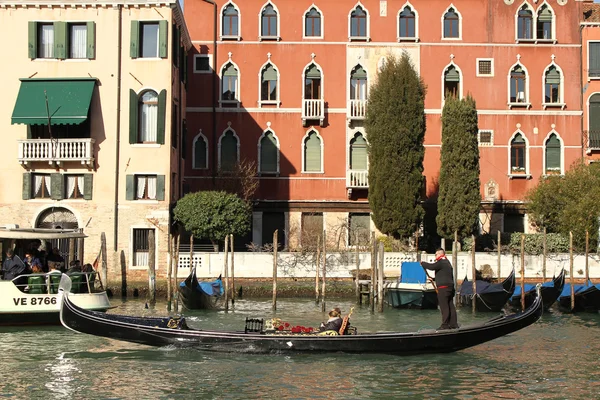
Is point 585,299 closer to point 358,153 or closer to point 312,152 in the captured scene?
point 358,153

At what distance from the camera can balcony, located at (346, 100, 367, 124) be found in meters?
29.5

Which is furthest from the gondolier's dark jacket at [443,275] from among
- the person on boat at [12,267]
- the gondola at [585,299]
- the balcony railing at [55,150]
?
the balcony railing at [55,150]

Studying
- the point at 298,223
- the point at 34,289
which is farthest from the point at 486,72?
the point at 34,289

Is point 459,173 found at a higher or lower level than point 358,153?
lower

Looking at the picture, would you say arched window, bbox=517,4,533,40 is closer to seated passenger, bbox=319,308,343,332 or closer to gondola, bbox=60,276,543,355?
gondola, bbox=60,276,543,355

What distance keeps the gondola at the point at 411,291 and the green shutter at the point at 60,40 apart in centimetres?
1085

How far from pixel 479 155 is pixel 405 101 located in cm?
346

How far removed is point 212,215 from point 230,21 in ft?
25.1

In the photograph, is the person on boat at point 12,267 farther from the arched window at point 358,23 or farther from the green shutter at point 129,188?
the arched window at point 358,23

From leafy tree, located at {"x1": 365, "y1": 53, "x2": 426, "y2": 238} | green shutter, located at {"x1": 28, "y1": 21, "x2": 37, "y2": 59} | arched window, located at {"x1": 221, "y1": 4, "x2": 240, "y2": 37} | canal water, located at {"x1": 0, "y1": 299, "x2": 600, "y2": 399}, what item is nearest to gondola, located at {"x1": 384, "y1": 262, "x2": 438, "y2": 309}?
leafy tree, located at {"x1": 365, "y1": 53, "x2": 426, "y2": 238}

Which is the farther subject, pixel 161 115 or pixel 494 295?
pixel 161 115

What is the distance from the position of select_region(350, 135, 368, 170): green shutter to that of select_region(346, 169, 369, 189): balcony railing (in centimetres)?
61

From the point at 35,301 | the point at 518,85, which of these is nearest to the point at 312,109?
the point at 518,85

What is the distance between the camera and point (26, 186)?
2547cm
